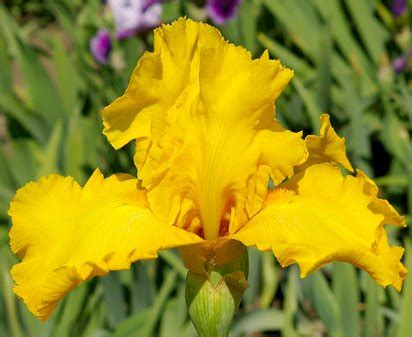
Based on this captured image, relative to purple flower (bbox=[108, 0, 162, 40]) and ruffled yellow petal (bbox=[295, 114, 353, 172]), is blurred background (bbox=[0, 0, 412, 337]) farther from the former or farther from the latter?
ruffled yellow petal (bbox=[295, 114, 353, 172])

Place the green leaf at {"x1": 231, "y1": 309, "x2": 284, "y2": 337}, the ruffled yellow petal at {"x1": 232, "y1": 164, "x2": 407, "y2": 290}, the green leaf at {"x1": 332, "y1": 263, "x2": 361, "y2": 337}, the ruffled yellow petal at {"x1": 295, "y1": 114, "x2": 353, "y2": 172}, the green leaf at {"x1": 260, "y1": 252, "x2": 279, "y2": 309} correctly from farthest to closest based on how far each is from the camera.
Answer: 1. the green leaf at {"x1": 260, "y1": 252, "x2": 279, "y2": 309}
2. the green leaf at {"x1": 231, "y1": 309, "x2": 284, "y2": 337}
3. the green leaf at {"x1": 332, "y1": 263, "x2": 361, "y2": 337}
4. the ruffled yellow petal at {"x1": 295, "y1": 114, "x2": 353, "y2": 172}
5. the ruffled yellow petal at {"x1": 232, "y1": 164, "x2": 407, "y2": 290}

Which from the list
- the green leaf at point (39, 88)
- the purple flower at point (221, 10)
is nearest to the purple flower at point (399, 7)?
the purple flower at point (221, 10)

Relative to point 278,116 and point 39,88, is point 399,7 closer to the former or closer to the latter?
point 278,116

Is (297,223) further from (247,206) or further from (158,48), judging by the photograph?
(158,48)

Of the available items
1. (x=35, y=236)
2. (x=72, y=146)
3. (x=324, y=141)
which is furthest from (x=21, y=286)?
(x=72, y=146)

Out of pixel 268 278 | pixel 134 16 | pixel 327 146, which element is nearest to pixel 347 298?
pixel 268 278

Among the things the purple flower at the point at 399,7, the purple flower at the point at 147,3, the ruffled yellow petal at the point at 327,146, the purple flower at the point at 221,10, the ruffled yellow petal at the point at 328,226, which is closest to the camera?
the ruffled yellow petal at the point at 328,226

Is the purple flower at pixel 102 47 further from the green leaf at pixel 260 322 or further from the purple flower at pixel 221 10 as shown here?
the green leaf at pixel 260 322

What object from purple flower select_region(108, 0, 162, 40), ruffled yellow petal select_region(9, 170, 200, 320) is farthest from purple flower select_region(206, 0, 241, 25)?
ruffled yellow petal select_region(9, 170, 200, 320)

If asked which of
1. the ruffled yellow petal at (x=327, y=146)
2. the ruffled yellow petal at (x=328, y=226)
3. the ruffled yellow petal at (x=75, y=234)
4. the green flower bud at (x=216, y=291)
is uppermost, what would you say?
the ruffled yellow petal at (x=327, y=146)
